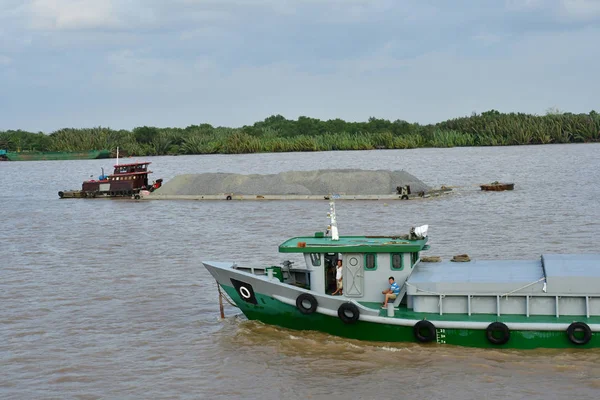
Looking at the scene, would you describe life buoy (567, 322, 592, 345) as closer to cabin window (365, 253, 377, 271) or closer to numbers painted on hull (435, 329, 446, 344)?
numbers painted on hull (435, 329, 446, 344)

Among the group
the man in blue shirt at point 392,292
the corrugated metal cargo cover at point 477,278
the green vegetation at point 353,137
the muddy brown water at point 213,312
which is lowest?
the muddy brown water at point 213,312

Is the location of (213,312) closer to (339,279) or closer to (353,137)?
(339,279)

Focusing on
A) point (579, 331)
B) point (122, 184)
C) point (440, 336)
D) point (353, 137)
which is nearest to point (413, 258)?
point (440, 336)

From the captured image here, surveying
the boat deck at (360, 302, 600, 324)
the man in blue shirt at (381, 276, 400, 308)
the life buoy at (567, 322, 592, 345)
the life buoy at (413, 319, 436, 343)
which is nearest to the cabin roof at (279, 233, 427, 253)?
the man in blue shirt at (381, 276, 400, 308)

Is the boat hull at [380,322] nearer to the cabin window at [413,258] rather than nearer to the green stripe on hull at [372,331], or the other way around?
the green stripe on hull at [372,331]

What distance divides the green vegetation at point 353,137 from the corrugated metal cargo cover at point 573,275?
102 meters

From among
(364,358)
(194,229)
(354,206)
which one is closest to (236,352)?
(364,358)

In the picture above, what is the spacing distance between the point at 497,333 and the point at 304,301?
14.1 ft

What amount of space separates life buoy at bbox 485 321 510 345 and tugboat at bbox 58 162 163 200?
148 ft

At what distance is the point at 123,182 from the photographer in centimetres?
6166

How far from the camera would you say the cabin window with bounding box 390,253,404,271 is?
1969cm

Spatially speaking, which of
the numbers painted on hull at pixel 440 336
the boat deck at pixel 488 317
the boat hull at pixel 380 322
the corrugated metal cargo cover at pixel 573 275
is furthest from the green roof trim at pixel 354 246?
the corrugated metal cargo cover at pixel 573 275

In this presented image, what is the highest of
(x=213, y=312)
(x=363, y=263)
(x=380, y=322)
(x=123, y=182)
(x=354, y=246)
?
(x=123, y=182)

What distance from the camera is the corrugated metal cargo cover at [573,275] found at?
713 inches
